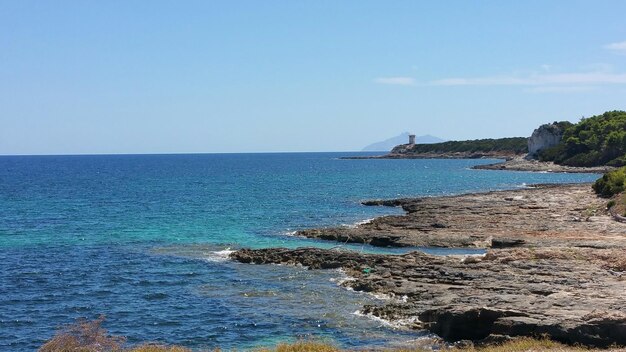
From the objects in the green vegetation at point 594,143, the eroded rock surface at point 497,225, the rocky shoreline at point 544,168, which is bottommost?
the eroded rock surface at point 497,225

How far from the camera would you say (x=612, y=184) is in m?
71.4

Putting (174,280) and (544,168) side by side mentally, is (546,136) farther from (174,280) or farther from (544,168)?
(174,280)

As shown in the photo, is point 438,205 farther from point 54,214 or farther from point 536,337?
point 536,337

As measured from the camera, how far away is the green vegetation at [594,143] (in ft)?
481

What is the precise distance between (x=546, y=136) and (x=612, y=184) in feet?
392

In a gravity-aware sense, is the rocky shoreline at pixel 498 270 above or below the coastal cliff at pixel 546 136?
below

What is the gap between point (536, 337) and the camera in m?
23.0

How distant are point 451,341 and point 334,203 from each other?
61.4 meters

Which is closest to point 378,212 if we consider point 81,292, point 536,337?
point 81,292

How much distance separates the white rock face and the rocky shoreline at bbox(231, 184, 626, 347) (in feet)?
404

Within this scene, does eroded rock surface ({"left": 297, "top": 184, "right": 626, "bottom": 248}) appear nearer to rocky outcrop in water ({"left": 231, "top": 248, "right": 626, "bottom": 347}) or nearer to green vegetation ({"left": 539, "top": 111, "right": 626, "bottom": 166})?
rocky outcrop in water ({"left": 231, "top": 248, "right": 626, "bottom": 347})

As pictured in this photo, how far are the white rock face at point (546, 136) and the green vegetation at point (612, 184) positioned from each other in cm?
11339

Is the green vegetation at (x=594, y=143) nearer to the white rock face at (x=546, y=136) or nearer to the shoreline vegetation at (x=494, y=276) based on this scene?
the white rock face at (x=546, y=136)

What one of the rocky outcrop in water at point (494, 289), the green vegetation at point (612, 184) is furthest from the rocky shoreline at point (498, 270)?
the green vegetation at point (612, 184)
